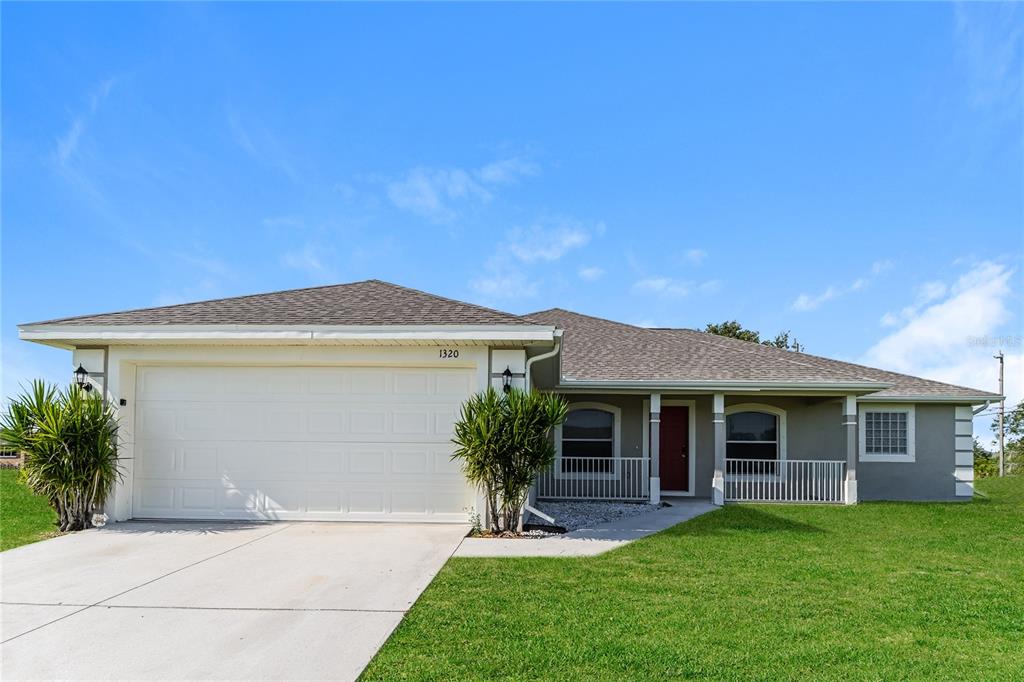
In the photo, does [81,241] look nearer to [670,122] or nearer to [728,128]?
[670,122]

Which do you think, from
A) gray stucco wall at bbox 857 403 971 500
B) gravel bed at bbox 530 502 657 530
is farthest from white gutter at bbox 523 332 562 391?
gray stucco wall at bbox 857 403 971 500

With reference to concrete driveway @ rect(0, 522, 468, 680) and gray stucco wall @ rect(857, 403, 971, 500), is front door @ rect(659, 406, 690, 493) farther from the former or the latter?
concrete driveway @ rect(0, 522, 468, 680)

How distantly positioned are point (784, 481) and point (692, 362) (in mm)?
3381

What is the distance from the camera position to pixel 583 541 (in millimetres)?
8961

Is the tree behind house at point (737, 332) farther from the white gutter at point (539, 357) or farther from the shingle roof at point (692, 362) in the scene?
the white gutter at point (539, 357)

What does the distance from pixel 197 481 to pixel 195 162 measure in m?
6.48

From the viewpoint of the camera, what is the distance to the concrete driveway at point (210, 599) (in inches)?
171

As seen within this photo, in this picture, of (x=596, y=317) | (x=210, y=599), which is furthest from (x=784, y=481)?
Result: (x=210, y=599)

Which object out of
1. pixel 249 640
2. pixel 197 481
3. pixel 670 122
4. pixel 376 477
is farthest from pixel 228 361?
pixel 670 122

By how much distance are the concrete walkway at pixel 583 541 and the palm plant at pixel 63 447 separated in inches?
208

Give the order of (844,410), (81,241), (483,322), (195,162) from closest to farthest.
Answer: (483,322) < (81,241) < (195,162) < (844,410)

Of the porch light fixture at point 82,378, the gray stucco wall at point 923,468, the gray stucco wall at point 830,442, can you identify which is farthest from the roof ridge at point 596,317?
the porch light fixture at point 82,378

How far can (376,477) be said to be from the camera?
983cm

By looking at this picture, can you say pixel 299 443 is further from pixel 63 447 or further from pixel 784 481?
pixel 784 481
